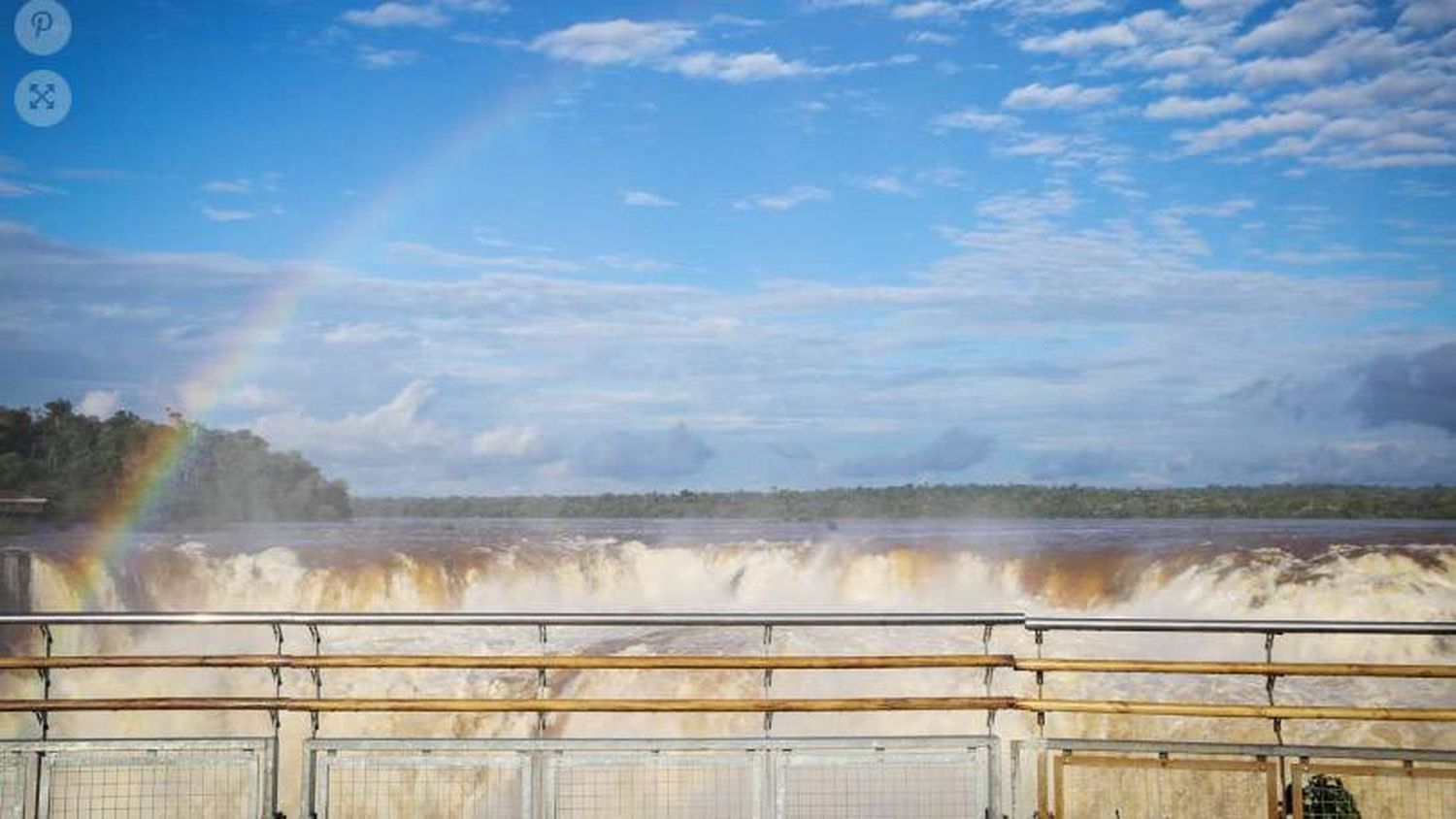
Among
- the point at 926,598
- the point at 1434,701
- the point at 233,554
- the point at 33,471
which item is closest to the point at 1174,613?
the point at 926,598

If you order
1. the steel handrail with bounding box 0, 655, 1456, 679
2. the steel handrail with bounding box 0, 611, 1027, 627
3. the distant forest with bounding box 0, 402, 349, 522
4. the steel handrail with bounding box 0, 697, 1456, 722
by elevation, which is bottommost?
the steel handrail with bounding box 0, 697, 1456, 722

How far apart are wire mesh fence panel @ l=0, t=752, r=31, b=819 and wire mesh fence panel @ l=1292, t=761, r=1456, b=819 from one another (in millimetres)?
6897

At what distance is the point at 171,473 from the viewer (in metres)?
78.5

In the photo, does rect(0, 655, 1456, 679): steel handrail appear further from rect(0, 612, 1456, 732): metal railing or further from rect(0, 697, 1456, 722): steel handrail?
rect(0, 697, 1456, 722): steel handrail

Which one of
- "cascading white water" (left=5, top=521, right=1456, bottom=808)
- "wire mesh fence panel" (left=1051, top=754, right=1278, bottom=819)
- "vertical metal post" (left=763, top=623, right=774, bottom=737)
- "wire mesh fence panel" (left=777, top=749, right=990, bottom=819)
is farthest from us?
"cascading white water" (left=5, top=521, right=1456, bottom=808)

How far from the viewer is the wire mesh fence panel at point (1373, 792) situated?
26.0ft

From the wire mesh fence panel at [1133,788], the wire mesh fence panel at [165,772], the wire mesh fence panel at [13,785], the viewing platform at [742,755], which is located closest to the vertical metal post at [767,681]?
the viewing platform at [742,755]

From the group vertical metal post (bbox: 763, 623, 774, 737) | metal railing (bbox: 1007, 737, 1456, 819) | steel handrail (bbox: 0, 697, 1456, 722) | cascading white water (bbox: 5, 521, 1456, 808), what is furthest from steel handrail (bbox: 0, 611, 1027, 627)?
cascading white water (bbox: 5, 521, 1456, 808)

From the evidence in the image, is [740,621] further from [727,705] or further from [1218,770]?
[1218,770]

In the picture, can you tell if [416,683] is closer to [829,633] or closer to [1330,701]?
[829,633]

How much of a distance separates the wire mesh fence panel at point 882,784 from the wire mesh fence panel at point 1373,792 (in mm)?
1728

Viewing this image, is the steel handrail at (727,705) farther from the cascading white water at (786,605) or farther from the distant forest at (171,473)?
the distant forest at (171,473)

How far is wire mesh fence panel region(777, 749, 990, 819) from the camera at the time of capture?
8.17 m

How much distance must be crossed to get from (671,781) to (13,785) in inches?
145
